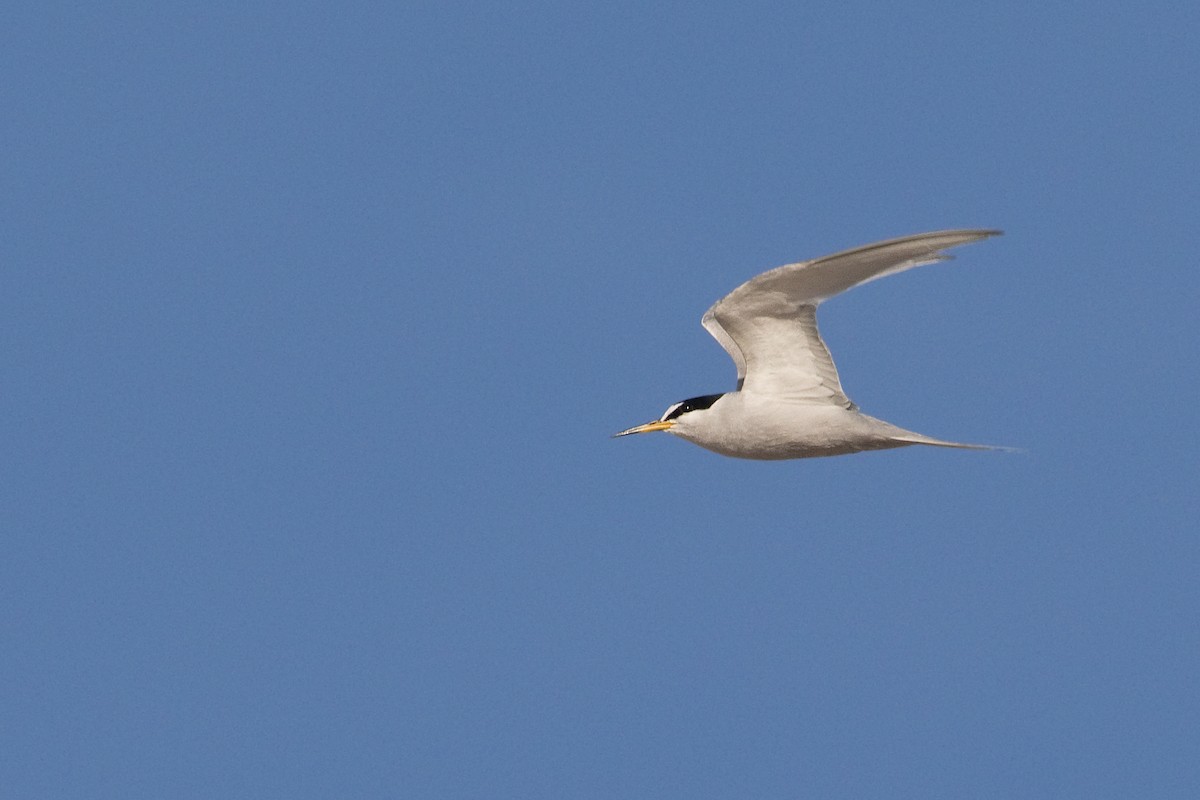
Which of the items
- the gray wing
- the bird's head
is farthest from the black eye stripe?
the gray wing

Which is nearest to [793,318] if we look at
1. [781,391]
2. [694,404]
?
[781,391]

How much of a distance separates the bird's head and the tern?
1cm

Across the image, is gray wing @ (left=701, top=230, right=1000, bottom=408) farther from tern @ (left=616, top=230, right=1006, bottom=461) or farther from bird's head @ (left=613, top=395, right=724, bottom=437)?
bird's head @ (left=613, top=395, right=724, bottom=437)

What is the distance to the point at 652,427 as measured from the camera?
17.3 m

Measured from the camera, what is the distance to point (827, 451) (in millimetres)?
16344

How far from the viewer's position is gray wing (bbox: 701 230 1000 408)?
47.8 ft

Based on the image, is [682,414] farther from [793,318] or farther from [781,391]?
[793,318]

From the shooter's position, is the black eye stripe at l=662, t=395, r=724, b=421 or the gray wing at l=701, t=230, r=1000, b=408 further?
the black eye stripe at l=662, t=395, r=724, b=421

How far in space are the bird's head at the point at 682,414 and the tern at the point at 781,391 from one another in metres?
0.01

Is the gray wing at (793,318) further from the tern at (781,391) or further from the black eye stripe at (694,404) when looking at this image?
the black eye stripe at (694,404)

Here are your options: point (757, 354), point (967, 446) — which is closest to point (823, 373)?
point (757, 354)

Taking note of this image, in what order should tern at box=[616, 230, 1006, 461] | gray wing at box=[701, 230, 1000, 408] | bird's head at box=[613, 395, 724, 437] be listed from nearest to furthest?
gray wing at box=[701, 230, 1000, 408] → tern at box=[616, 230, 1006, 461] → bird's head at box=[613, 395, 724, 437]

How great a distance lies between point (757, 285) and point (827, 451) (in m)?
2.03

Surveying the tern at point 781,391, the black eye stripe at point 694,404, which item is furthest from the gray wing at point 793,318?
the black eye stripe at point 694,404
